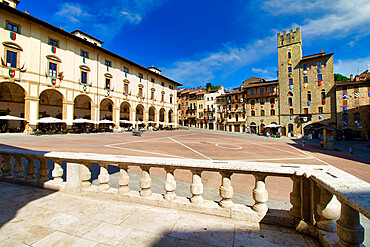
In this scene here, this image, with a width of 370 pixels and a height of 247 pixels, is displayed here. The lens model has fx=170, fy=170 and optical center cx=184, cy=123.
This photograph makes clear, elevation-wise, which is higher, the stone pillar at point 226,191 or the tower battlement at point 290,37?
the tower battlement at point 290,37

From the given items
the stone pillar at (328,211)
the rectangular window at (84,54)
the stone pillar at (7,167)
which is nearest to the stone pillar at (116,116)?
the rectangular window at (84,54)

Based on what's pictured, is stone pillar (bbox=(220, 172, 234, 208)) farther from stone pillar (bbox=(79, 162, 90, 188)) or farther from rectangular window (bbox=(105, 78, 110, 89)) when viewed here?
rectangular window (bbox=(105, 78, 110, 89))

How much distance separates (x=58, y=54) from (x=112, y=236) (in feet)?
111

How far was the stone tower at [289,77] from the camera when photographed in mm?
44406

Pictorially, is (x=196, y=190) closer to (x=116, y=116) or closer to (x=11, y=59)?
(x=11, y=59)

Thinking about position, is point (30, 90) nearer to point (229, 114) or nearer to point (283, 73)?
point (229, 114)

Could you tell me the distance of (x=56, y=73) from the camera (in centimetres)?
2680

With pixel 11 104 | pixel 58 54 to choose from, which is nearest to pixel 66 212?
pixel 58 54

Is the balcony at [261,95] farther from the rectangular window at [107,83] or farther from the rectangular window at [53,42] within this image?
the rectangular window at [53,42]

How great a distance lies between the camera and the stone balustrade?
5.43 feet

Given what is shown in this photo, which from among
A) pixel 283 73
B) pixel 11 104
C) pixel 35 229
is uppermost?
pixel 283 73

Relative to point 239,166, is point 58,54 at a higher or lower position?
higher

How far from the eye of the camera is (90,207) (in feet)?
10.2

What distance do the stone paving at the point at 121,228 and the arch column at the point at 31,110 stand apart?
26.7m
